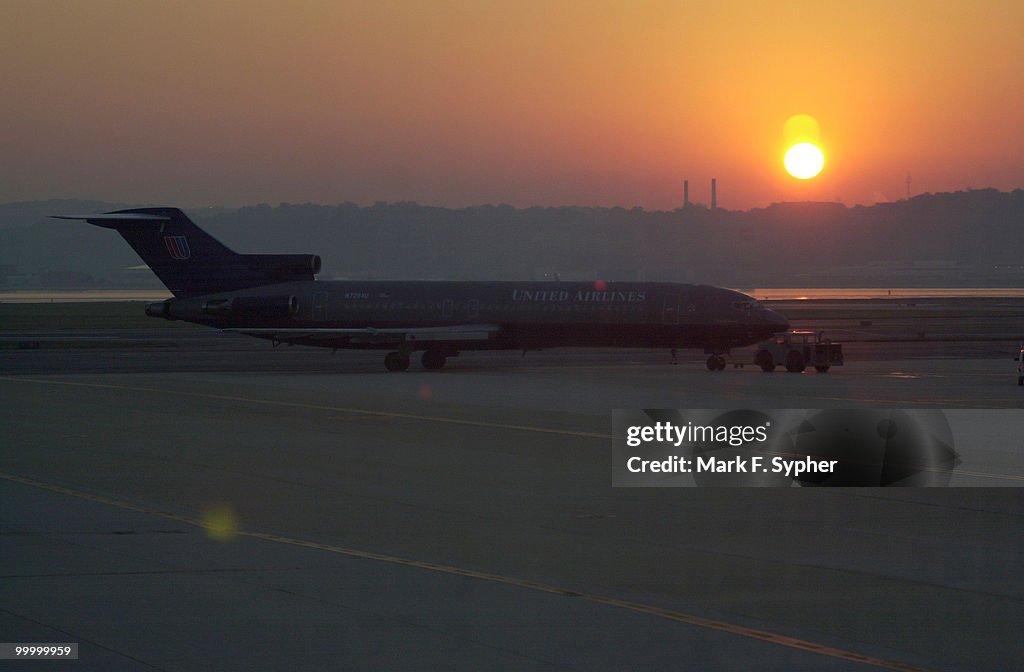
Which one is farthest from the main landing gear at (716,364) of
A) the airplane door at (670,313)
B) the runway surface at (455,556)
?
the runway surface at (455,556)

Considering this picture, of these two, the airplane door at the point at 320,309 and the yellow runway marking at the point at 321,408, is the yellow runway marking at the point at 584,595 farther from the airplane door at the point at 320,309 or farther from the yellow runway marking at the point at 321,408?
the airplane door at the point at 320,309

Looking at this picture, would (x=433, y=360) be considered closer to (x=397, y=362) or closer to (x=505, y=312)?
(x=397, y=362)

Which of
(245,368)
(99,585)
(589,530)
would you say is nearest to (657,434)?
(589,530)

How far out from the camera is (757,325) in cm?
4884

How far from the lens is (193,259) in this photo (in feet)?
184

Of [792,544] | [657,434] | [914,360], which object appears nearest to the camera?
[792,544]

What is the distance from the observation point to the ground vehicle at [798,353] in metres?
47.2

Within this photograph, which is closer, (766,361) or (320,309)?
(766,361)

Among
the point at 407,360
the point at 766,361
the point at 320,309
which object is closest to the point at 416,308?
the point at 407,360

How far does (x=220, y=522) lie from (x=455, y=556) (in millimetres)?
3849

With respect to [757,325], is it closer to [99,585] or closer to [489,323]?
[489,323]

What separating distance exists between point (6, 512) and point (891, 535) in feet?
37.4

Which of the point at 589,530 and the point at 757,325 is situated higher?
the point at 757,325

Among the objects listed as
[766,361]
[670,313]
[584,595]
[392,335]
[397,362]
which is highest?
[670,313]
